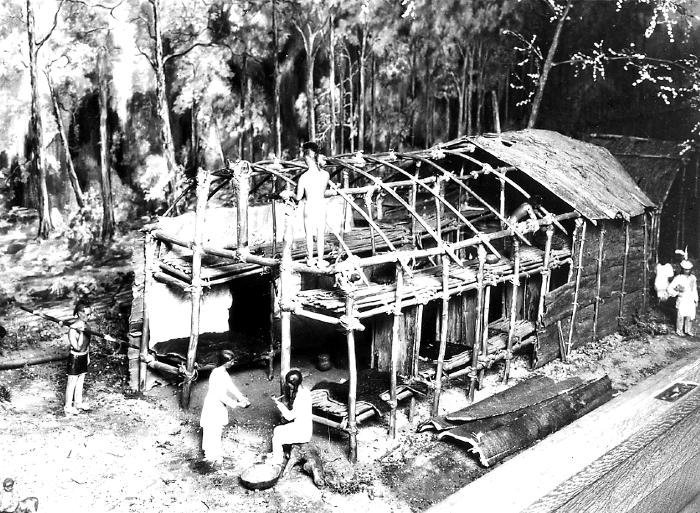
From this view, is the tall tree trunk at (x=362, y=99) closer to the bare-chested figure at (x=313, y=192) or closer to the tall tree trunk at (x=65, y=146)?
the tall tree trunk at (x=65, y=146)

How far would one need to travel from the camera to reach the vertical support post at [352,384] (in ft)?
23.1

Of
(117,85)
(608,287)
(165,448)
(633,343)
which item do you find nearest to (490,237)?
(608,287)

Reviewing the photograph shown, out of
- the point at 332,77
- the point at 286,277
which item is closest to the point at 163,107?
the point at 332,77

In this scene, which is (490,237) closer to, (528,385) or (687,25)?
(528,385)

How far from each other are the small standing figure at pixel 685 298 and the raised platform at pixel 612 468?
1101 cm

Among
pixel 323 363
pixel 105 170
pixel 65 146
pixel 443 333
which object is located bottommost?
pixel 323 363

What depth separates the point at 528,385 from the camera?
8.91m

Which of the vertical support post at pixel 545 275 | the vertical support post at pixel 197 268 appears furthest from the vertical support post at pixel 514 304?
the vertical support post at pixel 197 268

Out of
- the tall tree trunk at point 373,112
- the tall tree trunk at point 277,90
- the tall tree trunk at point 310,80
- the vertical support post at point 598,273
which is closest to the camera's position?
the vertical support post at point 598,273

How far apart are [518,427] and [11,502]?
5.35 meters

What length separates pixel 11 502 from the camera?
5.11 m

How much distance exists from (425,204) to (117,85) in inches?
286

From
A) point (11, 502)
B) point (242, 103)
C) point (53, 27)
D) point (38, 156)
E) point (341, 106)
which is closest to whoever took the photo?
point (11, 502)

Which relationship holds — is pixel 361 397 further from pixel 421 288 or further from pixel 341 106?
pixel 341 106
